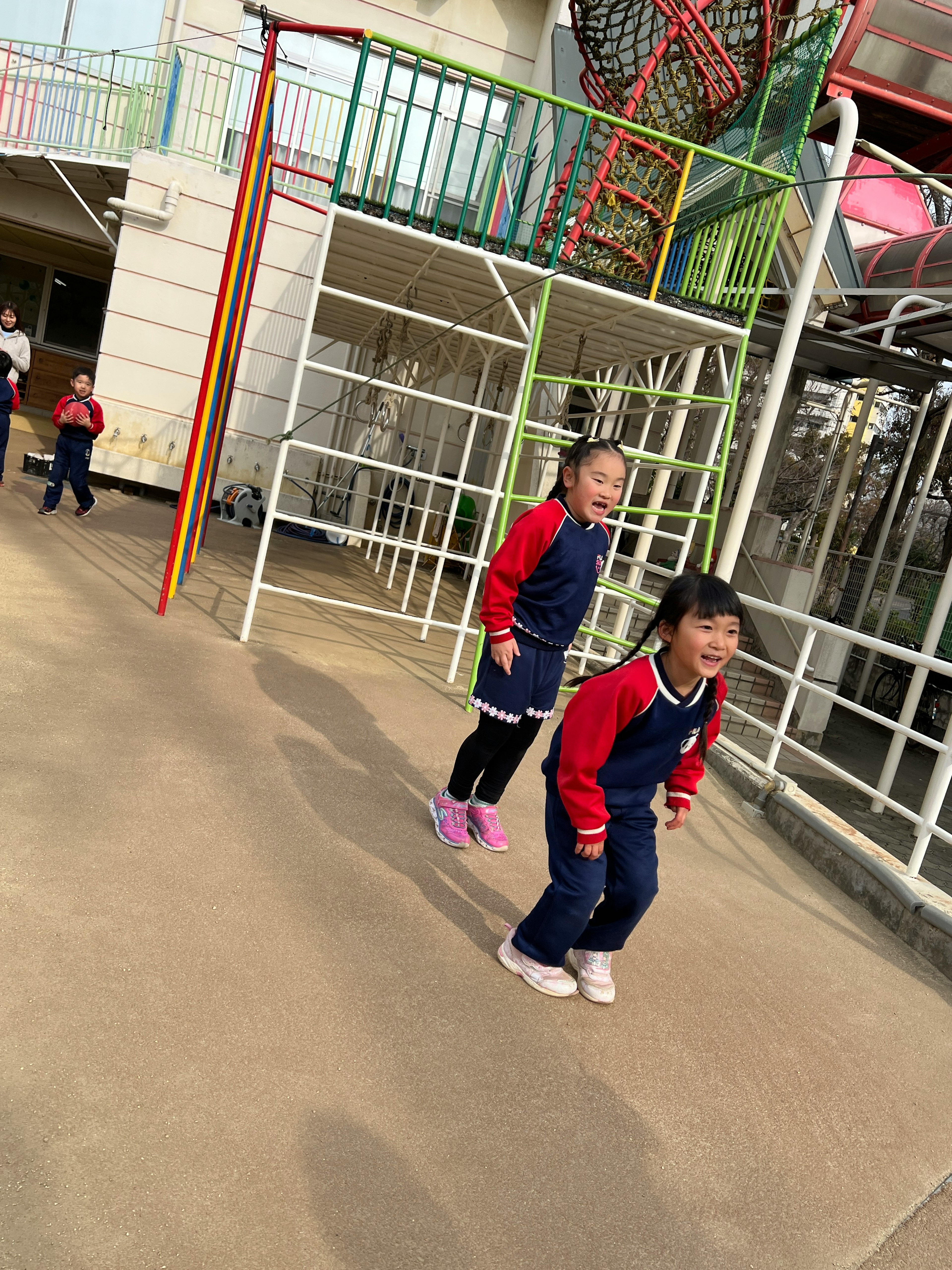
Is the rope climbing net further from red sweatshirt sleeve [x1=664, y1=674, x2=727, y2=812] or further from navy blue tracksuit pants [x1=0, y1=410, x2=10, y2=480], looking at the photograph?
navy blue tracksuit pants [x1=0, y1=410, x2=10, y2=480]

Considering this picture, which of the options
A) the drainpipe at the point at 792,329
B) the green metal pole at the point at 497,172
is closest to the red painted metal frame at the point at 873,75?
the drainpipe at the point at 792,329

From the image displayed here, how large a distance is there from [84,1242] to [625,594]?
415 cm

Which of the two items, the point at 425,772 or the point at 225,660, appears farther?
the point at 225,660

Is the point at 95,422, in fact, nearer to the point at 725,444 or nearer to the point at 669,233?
the point at 669,233

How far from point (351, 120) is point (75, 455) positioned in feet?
14.4

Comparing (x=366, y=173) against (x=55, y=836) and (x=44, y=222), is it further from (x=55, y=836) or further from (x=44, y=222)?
(x=44, y=222)

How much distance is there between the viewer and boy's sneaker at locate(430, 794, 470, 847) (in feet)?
10.9

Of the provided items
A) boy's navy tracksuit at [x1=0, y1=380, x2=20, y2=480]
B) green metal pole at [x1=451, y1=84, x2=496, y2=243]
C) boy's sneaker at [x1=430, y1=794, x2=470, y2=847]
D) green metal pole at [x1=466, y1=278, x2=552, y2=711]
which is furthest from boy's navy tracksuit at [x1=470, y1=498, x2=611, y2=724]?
boy's navy tracksuit at [x1=0, y1=380, x2=20, y2=480]

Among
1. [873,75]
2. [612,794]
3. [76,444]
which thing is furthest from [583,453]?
[873,75]

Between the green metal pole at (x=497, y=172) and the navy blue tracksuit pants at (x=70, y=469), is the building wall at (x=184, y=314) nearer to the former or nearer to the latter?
the navy blue tracksuit pants at (x=70, y=469)

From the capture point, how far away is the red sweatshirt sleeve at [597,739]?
2311 millimetres

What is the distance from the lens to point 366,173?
491cm

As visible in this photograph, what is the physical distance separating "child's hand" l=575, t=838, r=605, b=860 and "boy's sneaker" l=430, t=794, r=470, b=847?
106 centimetres

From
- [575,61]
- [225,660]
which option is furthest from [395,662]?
[575,61]
